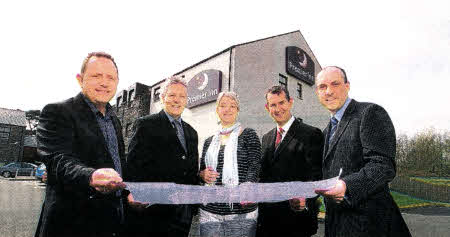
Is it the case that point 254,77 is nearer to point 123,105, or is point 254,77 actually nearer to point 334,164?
point 334,164

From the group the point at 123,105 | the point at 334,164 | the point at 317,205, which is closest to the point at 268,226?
the point at 317,205

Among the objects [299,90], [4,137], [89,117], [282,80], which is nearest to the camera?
[89,117]

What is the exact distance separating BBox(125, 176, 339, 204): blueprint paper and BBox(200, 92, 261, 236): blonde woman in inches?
12.7

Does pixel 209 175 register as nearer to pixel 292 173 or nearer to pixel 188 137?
pixel 188 137

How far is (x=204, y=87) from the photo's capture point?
16.5 metres

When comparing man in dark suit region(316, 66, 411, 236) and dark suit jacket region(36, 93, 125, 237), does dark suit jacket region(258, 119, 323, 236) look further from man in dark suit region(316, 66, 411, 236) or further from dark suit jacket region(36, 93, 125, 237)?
dark suit jacket region(36, 93, 125, 237)

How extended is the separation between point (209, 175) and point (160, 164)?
21.2 inches

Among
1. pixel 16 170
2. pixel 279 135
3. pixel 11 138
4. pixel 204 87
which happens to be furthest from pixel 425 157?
pixel 11 138

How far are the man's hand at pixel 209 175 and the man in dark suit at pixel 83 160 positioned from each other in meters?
0.93

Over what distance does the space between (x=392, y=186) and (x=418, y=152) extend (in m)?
15.2

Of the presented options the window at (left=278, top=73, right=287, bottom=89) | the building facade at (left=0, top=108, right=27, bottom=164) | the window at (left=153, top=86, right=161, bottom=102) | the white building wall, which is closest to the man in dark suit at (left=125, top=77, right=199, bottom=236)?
the white building wall

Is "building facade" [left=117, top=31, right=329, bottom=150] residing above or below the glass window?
above

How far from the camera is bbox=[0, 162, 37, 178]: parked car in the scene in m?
28.0

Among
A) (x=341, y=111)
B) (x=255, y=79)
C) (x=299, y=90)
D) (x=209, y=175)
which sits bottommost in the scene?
(x=209, y=175)
